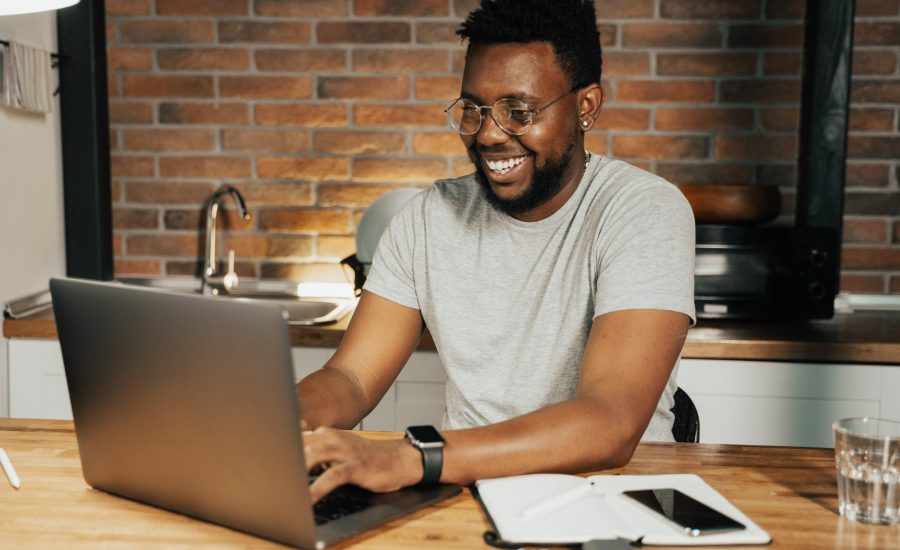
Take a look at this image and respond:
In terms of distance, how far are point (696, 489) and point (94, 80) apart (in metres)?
2.22

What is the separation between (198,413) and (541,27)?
914 mm

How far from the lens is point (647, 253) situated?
1.33m

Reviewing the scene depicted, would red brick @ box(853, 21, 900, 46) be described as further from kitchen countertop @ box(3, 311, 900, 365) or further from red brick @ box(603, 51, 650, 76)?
kitchen countertop @ box(3, 311, 900, 365)

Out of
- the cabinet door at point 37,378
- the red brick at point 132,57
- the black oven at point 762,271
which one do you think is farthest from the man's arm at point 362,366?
the red brick at point 132,57

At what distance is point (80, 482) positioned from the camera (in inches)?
42.4

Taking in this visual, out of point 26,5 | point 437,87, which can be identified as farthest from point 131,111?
point 26,5

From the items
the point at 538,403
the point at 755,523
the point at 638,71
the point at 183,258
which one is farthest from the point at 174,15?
the point at 755,523

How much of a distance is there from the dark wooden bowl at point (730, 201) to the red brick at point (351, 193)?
0.93 meters

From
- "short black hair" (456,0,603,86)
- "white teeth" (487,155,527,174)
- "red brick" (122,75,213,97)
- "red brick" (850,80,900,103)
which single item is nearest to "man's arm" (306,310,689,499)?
"white teeth" (487,155,527,174)

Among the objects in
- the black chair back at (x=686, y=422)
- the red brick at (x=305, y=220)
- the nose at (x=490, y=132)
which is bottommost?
the black chair back at (x=686, y=422)

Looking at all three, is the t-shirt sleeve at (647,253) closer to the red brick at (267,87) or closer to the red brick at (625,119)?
the red brick at (625,119)

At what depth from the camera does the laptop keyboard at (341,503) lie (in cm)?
94

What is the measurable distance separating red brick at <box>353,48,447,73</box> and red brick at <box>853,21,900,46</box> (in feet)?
4.03

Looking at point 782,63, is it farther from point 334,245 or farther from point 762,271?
point 334,245
